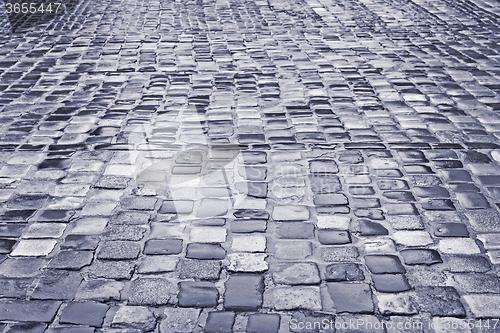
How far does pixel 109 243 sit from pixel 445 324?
84.7 inches

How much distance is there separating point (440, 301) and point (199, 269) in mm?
1442

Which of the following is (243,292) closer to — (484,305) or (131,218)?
(131,218)

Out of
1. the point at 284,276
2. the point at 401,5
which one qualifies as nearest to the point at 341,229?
the point at 284,276

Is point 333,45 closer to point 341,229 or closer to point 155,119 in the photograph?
point 155,119

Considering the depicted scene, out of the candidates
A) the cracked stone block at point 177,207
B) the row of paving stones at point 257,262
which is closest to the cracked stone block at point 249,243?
the row of paving stones at point 257,262

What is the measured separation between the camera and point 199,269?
298 centimetres

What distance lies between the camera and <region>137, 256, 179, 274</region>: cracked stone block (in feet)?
9.77

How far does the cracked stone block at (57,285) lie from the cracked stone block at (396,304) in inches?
70.7

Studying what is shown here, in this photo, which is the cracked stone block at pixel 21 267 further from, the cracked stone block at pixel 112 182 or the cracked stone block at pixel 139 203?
the cracked stone block at pixel 112 182

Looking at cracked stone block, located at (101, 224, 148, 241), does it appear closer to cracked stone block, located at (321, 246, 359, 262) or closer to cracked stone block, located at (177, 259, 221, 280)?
cracked stone block, located at (177, 259, 221, 280)

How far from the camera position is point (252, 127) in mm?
4820

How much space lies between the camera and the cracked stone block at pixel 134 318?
2578mm

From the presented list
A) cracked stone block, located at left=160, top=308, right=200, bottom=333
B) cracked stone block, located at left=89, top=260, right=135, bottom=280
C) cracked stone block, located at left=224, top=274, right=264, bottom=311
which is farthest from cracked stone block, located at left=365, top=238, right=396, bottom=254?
cracked stone block, located at left=89, top=260, right=135, bottom=280

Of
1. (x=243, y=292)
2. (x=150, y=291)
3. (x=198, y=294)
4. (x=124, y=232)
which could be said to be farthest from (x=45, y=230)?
(x=243, y=292)
